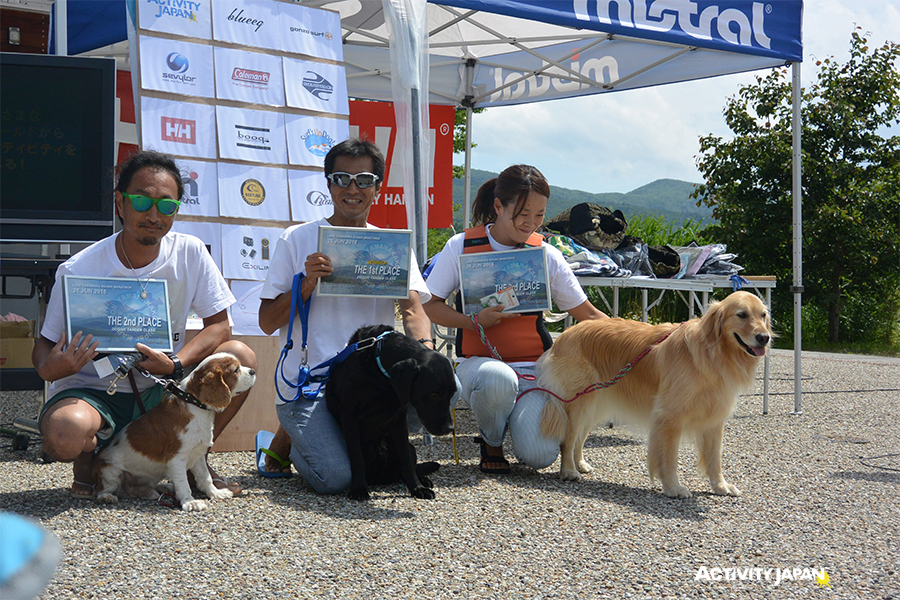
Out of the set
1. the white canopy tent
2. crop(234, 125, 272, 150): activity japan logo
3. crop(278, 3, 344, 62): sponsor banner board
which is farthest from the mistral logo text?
crop(234, 125, 272, 150): activity japan logo

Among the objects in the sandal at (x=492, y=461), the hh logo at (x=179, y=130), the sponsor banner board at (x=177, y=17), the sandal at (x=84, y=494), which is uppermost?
the sponsor banner board at (x=177, y=17)

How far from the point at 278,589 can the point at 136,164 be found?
198 centimetres

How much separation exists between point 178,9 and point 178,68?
Result: 382mm

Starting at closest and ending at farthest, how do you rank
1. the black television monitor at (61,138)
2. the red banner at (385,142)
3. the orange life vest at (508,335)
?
1. the orange life vest at (508,335)
2. the black television monitor at (61,138)
3. the red banner at (385,142)

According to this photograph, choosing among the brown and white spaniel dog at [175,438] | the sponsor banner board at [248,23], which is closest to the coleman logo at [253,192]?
the sponsor banner board at [248,23]

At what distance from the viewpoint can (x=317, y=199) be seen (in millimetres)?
4977

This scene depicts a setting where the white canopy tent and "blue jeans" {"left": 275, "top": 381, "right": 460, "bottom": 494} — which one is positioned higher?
the white canopy tent

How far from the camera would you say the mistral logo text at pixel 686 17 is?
4.95 meters

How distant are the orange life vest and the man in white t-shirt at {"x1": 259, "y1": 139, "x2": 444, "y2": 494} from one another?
525 millimetres

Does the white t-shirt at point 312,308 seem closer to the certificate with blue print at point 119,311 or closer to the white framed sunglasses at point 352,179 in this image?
the white framed sunglasses at point 352,179

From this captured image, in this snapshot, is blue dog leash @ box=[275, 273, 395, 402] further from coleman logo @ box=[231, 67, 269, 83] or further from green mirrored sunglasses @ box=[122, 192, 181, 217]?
coleman logo @ box=[231, 67, 269, 83]

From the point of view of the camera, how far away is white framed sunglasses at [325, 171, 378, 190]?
3.49 meters

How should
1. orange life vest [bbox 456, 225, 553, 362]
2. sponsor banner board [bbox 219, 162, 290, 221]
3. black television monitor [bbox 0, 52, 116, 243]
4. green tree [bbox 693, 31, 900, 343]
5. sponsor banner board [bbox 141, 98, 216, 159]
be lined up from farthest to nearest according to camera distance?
green tree [bbox 693, 31, 900, 343] < sponsor banner board [bbox 219, 162, 290, 221] < sponsor banner board [bbox 141, 98, 216, 159] < black television monitor [bbox 0, 52, 116, 243] < orange life vest [bbox 456, 225, 553, 362]

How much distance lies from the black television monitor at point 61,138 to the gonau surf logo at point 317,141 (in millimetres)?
1215
